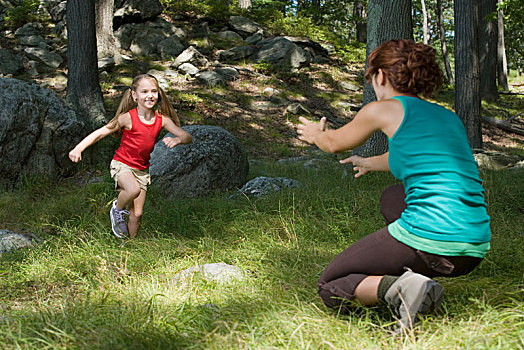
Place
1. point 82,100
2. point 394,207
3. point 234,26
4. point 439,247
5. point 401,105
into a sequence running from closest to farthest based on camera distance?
1. point 439,247
2. point 401,105
3. point 394,207
4. point 82,100
5. point 234,26

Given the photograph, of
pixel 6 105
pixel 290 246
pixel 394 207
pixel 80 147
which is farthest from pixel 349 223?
pixel 6 105

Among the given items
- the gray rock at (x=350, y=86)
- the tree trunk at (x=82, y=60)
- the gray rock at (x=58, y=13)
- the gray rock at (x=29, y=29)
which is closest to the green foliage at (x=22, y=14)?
the gray rock at (x=29, y=29)

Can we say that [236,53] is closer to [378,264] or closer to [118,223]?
[118,223]

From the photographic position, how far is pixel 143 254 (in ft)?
14.1

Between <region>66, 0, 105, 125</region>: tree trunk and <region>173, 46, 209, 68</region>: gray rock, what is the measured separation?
205 inches

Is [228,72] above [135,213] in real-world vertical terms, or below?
above

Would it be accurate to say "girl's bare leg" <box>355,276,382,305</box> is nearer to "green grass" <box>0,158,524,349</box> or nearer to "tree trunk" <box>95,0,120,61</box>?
"green grass" <box>0,158,524,349</box>

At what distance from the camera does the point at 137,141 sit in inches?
189

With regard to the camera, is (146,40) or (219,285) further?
(146,40)

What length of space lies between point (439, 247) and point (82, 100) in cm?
864

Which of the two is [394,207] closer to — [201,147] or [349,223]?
[349,223]

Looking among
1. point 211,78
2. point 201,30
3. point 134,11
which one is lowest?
point 211,78

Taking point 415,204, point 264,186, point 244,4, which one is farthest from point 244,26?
point 415,204

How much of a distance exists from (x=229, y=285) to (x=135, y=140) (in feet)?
6.87
